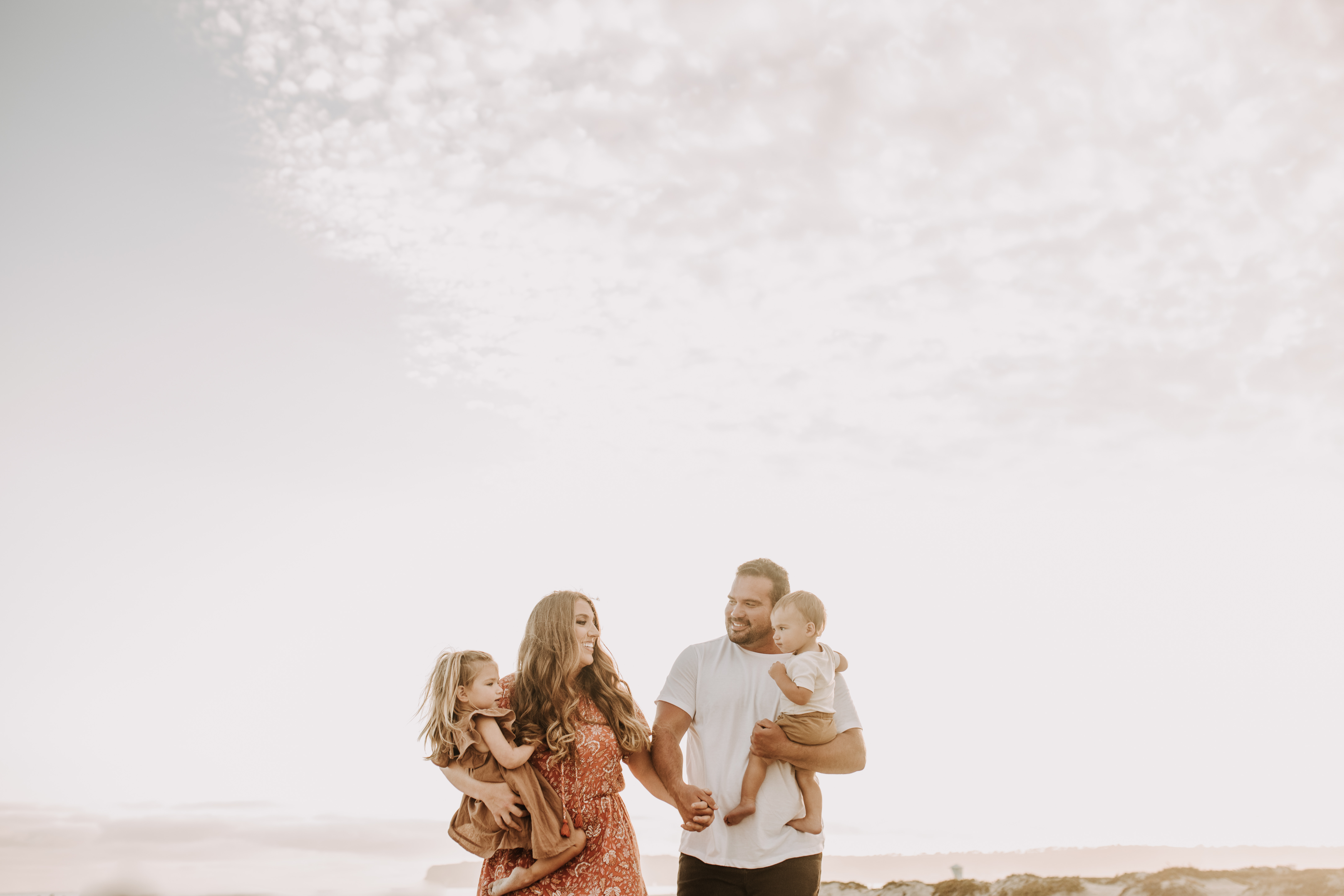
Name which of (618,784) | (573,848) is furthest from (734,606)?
(573,848)

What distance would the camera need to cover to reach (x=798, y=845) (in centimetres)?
446

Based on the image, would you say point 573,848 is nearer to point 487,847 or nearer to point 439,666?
point 487,847

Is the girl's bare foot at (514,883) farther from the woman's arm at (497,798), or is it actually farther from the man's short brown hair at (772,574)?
the man's short brown hair at (772,574)

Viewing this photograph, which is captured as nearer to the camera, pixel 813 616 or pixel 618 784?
pixel 618 784

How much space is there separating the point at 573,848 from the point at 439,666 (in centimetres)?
119

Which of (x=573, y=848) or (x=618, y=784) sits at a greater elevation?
(x=618, y=784)

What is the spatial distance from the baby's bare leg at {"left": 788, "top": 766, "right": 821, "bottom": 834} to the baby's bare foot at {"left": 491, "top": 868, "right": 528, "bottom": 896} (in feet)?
5.13

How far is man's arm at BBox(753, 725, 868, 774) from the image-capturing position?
14.7 feet

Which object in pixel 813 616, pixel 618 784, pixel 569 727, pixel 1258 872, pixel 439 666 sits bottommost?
pixel 1258 872

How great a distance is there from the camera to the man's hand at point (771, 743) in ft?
14.7

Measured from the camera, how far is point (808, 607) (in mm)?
4891

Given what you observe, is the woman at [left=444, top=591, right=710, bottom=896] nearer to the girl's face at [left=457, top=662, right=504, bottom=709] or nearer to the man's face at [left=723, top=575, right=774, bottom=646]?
the girl's face at [left=457, top=662, right=504, bottom=709]

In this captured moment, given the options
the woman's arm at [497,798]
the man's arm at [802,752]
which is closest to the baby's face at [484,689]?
the woman's arm at [497,798]

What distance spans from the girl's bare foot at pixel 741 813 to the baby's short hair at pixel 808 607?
1.07 meters
